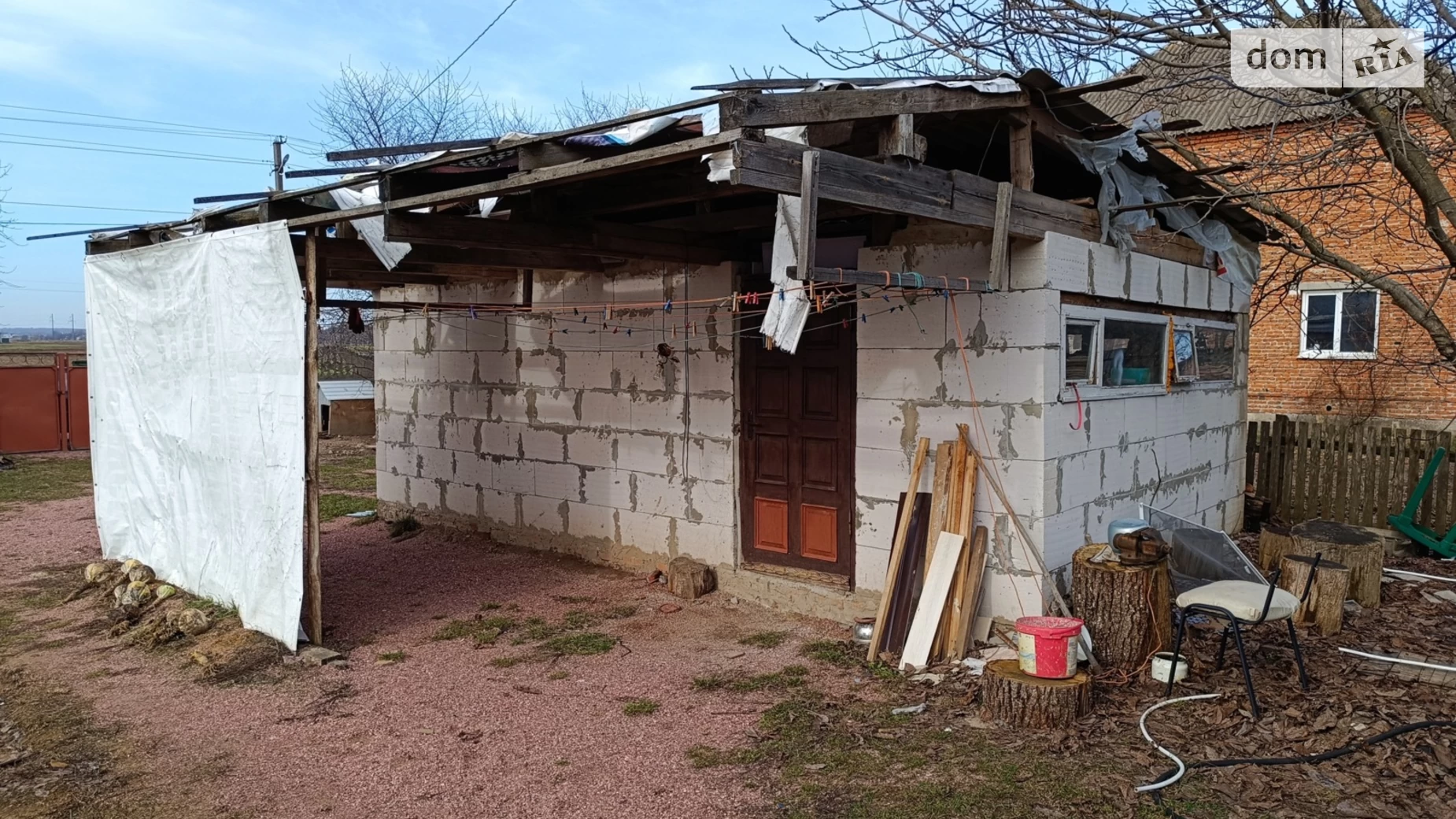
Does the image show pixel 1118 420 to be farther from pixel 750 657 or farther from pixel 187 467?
pixel 187 467

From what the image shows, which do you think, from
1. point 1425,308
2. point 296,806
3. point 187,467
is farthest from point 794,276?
A: point 187,467

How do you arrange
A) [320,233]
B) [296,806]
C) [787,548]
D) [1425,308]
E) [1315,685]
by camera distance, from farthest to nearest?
1. [787,548]
2. [320,233]
3. [1425,308]
4. [1315,685]
5. [296,806]

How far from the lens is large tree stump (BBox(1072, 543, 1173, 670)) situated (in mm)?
5246

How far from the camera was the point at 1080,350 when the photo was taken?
6141 millimetres

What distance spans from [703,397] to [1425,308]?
4889mm

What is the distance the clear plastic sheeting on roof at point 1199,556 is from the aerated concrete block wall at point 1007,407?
32 cm

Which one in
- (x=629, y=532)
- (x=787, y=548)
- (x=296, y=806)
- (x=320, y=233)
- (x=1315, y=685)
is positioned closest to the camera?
(x=296, y=806)

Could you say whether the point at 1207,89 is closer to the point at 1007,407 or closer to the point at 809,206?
the point at 1007,407

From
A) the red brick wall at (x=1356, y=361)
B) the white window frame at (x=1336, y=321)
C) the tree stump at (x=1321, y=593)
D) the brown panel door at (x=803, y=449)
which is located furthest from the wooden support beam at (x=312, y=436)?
the white window frame at (x=1336, y=321)

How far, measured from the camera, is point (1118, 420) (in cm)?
663

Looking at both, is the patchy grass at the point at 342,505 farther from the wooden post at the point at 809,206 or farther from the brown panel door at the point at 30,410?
the brown panel door at the point at 30,410

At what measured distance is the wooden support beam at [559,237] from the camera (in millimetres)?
5961

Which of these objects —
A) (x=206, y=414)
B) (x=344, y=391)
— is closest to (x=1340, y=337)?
(x=206, y=414)
